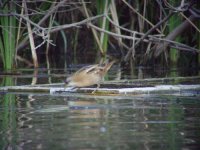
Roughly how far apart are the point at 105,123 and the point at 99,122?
0.30ft

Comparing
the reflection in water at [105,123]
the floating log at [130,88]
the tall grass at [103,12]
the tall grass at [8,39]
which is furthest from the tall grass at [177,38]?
the reflection in water at [105,123]

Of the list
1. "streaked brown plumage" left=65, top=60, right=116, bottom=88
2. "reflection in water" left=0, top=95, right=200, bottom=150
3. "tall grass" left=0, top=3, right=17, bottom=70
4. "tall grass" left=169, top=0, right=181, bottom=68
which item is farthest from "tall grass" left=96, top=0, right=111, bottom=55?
"reflection in water" left=0, top=95, right=200, bottom=150

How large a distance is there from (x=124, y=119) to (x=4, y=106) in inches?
66.5

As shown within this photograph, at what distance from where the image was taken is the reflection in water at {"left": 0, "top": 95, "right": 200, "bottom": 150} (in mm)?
5168

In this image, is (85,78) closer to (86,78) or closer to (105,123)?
(86,78)

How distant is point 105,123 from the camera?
609 cm

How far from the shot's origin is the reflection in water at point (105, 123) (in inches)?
203

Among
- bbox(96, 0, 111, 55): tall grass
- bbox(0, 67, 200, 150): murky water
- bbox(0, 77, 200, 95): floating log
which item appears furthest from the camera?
bbox(96, 0, 111, 55): tall grass

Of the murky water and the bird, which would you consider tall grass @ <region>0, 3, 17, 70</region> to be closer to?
the bird

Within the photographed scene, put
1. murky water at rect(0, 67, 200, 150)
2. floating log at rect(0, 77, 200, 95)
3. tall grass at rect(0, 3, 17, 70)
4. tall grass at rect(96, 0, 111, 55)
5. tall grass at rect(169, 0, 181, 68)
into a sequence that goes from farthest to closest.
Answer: tall grass at rect(96, 0, 111, 55)
tall grass at rect(169, 0, 181, 68)
tall grass at rect(0, 3, 17, 70)
floating log at rect(0, 77, 200, 95)
murky water at rect(0, 67, 200, 150)

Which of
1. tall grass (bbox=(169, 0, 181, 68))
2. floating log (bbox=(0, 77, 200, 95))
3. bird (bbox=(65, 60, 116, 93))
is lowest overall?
floating log (bbox=(0, 77, 200, 95))

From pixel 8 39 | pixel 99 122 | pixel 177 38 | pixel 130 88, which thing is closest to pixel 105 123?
pixel 99 122

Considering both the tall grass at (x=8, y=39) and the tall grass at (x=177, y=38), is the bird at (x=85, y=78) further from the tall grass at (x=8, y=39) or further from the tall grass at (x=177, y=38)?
the tall grass at (x=177, y=38)

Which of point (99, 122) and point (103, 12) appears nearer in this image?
point (99, 122)
